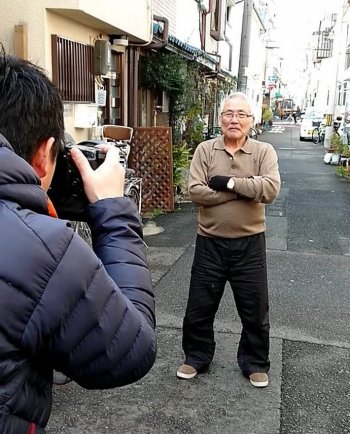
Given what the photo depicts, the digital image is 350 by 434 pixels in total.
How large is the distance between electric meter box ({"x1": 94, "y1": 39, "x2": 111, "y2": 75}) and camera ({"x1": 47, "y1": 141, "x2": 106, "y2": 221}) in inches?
225

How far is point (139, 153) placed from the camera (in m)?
8.72

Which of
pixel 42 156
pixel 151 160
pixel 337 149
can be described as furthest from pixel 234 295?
pixel 337 149

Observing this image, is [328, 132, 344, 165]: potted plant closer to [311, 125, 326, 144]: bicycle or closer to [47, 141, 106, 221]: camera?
[311, 125, 326, 144]: bicycle

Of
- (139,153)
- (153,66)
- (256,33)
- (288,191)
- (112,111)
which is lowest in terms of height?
(288,191)

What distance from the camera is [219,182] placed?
3.24 m

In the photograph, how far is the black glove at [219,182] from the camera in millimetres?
3227

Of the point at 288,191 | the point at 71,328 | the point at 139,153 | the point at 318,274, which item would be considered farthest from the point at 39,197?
the point at 288,191

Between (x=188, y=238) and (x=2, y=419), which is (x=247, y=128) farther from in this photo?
(x=188, y=238)

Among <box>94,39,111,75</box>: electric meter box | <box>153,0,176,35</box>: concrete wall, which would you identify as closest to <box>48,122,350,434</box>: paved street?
<box>94,39,111,75</box>: electric meter box

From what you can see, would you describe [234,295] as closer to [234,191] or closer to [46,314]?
[234,191]

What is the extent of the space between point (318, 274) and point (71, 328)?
5.16 meters

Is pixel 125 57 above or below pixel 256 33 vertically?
below

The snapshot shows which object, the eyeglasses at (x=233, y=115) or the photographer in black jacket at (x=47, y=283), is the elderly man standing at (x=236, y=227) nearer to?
the eyeglasses at (x=233, y=115)

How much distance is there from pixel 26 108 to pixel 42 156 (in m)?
0.12
